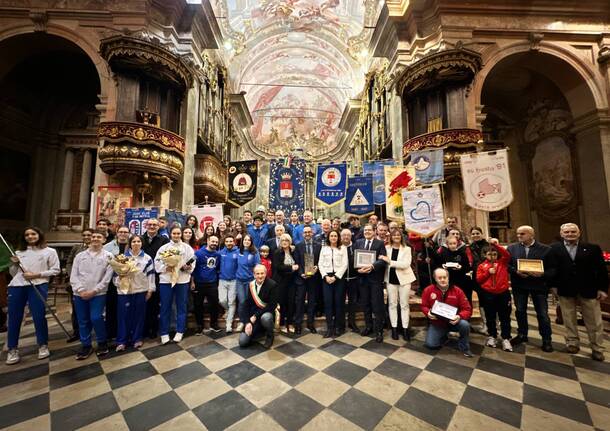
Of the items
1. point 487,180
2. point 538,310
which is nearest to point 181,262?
point 487,180

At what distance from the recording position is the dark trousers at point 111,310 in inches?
147

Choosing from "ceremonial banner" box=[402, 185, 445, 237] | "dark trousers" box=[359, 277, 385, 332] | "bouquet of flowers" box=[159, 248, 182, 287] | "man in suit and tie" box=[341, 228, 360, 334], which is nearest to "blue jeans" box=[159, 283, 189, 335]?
"bouquet of flowers" box=[159, 248, 182, 287]

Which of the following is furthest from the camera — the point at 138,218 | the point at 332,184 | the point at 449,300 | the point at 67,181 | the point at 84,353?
the point at 67,181

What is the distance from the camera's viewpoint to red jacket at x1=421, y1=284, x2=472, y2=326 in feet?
11.6

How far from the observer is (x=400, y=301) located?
3934 mm

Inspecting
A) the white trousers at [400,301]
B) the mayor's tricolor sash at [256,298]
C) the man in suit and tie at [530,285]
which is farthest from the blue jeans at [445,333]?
the mayor's tricolor sash at [256,298]

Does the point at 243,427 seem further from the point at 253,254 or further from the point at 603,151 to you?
the point at 603,151

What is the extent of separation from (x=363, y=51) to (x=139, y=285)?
18212 mm

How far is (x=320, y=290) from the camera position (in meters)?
4.64

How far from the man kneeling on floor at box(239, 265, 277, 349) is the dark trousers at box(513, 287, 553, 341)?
3779 millimetres

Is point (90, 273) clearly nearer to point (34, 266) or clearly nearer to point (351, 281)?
point (34, 266)

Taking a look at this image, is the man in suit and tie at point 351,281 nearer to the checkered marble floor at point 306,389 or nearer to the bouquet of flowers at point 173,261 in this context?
the checkered marble floor at point 306,389

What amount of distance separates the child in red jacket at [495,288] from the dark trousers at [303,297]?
263 centimetres

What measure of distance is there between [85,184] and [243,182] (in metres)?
7.85
